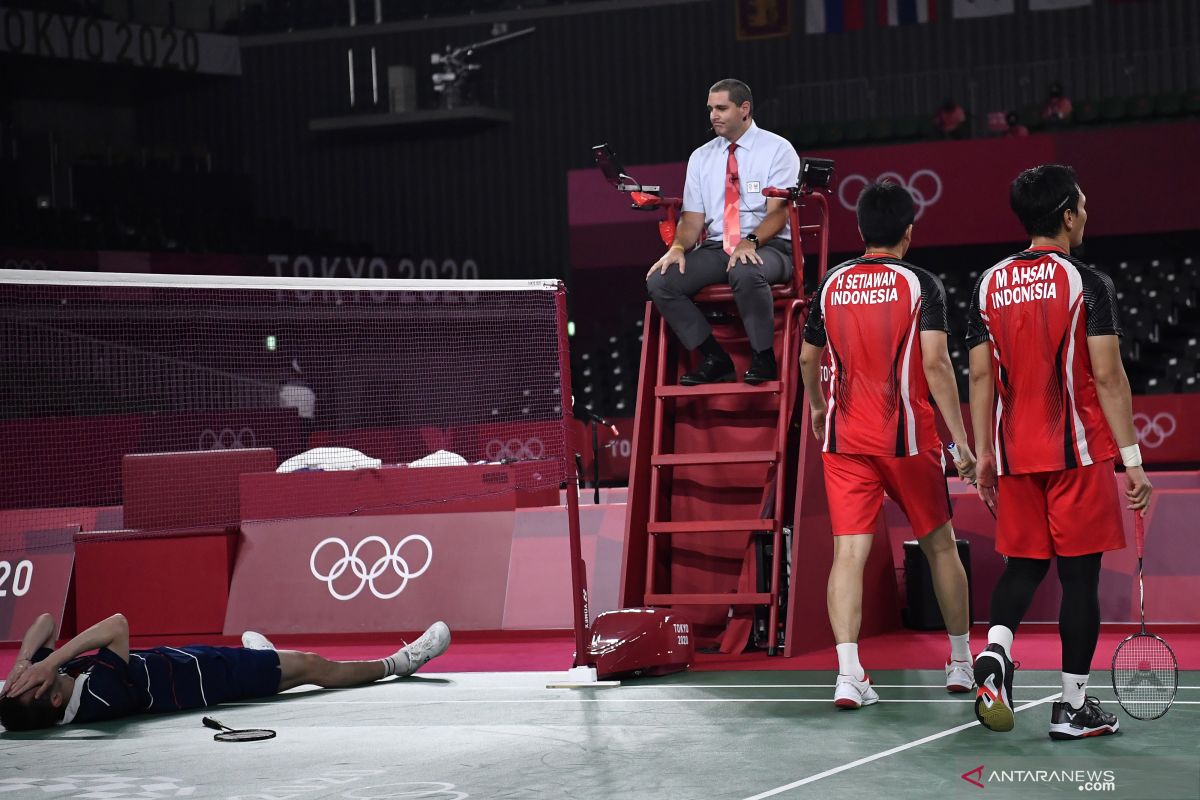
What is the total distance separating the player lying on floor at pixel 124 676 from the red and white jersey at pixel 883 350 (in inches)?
114

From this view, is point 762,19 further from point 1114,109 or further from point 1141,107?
point 1141,107

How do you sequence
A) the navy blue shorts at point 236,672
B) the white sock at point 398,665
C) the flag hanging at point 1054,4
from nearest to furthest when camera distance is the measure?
the navy blue shorts at point 236,672 < the white sock at point 398,665 < the flag hanging at point 1054,4

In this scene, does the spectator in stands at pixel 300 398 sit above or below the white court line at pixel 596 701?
above

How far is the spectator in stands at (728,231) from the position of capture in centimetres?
786

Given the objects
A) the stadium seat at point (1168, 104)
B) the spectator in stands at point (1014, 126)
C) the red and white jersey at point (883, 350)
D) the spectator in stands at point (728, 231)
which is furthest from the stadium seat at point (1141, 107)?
the red and white jersey at point (883, 350)

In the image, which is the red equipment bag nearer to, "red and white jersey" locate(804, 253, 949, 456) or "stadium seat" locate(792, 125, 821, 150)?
"red and white jersey" locate(804, 253, 949, 456)

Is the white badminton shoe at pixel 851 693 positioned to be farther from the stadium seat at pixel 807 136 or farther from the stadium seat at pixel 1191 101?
the stadium seat at pixel 807 136

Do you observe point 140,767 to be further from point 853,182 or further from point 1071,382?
point 853,182

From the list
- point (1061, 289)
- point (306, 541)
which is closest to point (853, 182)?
point (306, 541)

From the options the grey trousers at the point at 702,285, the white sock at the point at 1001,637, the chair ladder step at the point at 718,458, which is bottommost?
the white sock at the point at 1001,637

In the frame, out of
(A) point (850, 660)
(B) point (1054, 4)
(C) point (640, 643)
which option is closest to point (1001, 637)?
(A) point (850, 660)

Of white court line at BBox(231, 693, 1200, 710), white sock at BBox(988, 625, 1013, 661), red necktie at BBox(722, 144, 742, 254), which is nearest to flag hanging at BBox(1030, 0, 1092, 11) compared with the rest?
red necktie at BBox(722, 144, 742, 254)

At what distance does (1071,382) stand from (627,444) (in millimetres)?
16776

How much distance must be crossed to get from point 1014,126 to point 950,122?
0.99 metres
